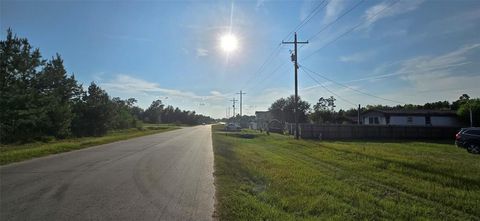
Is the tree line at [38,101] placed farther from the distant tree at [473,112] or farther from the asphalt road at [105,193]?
the distant tree at [473,112]

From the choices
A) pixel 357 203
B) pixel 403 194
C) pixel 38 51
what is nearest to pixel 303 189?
pixel 357 203

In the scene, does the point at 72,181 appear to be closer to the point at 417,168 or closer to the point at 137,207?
the point at 137,207

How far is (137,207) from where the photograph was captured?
22.7 feet

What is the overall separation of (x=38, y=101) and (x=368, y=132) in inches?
1386

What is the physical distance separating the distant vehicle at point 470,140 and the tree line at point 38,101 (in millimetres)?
35091

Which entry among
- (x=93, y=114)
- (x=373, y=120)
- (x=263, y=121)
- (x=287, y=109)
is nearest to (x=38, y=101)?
(x=93, y=114)

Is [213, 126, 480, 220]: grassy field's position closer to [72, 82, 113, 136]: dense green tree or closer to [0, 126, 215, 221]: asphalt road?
[0, 126, 215, 221]: asphalt road

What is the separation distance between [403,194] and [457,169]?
15.9 ft

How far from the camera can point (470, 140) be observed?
73.0 ft

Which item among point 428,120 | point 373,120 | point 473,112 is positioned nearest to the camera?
point 473,112

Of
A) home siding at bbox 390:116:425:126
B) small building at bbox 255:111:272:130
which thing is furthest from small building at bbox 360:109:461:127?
small building at bbox 255:111:272:130

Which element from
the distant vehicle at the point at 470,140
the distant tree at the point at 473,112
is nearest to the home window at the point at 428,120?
the distant tree at the point at 473,112

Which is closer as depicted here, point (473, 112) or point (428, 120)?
point (473, 112)

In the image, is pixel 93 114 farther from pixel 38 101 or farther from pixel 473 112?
pixel 473 112
